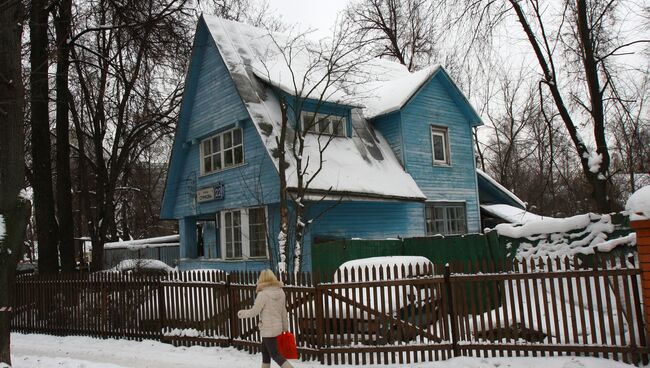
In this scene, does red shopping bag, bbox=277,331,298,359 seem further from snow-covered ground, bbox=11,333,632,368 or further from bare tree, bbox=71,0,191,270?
bare tree, bbox=71,0,191,270

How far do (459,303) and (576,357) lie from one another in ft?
5.32

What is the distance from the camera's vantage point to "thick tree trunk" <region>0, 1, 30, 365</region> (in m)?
7.90

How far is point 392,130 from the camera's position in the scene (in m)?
18.0

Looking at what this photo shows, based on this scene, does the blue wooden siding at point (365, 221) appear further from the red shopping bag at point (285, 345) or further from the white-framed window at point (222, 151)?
the red shopping bag at point (285, 345)

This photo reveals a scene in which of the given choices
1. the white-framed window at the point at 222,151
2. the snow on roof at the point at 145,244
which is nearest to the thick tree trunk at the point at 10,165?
the white-framed window at the point at 222,151

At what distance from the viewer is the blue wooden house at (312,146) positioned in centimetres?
1505

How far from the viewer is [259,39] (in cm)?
1841

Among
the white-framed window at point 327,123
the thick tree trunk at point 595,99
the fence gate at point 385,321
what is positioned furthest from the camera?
the white-framed window at point 327,123

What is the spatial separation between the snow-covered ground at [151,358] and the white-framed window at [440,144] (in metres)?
12.2

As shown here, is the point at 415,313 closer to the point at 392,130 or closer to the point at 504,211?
the point at 392,130

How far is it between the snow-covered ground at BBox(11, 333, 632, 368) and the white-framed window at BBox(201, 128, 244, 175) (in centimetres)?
737

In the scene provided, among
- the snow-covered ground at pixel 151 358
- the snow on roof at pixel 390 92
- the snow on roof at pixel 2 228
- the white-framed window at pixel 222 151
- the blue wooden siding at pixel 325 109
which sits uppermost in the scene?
the snow on roof at pixel 390 92

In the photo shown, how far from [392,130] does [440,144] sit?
7.59ft

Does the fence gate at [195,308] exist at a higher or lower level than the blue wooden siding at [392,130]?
lower
